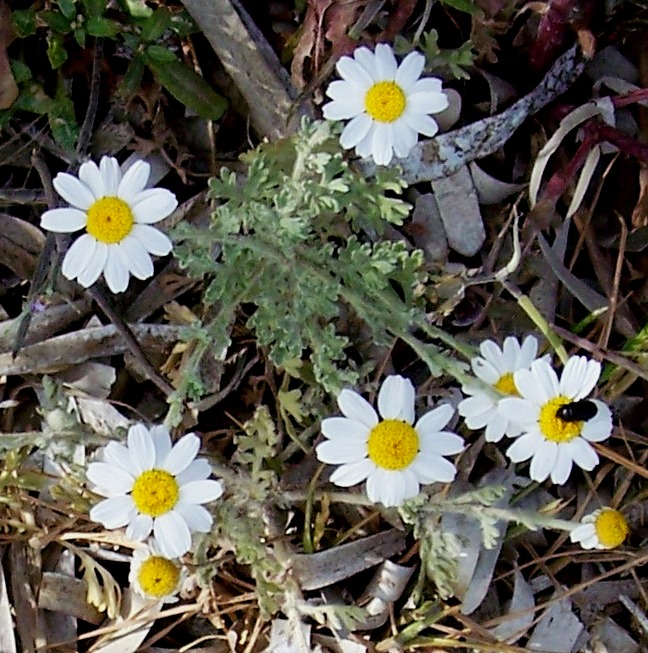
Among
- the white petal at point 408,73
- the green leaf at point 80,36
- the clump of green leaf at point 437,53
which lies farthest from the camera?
the green leaf at point 80,36

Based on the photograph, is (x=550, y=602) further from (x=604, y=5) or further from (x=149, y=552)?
(x=604, y=5)

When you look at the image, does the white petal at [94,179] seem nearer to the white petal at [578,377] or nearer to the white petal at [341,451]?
the white petal at [341,451]

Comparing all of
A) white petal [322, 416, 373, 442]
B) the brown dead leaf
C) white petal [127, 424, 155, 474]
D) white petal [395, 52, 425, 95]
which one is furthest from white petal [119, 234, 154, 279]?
the brown dead leaf

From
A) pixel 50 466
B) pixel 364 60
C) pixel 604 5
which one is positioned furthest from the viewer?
pixel 50 466

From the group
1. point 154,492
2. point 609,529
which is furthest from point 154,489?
point 609,529

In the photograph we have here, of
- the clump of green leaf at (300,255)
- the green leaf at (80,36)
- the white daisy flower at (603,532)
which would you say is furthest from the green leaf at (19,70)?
the white daisy flower at (603,532)

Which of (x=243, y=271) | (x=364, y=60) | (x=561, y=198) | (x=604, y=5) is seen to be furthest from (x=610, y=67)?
(x=243, y=271)
